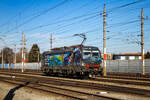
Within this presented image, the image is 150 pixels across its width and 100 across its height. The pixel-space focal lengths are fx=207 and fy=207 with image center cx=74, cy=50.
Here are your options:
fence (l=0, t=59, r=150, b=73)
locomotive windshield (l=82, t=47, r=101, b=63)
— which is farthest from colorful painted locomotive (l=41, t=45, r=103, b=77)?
fence (l=0, t=59, r=150, b=73)

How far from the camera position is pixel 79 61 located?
2219 cm

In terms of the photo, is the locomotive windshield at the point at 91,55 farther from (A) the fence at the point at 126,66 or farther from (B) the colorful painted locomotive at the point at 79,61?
(A) the fence at the point at 126,66

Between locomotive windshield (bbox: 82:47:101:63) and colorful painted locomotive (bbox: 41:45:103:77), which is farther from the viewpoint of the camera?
locomotive windshield (bbox: 82:47:101:63)

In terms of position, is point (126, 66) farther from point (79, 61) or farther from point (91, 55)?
point (79, 61)

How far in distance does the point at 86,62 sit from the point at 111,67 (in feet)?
64.6

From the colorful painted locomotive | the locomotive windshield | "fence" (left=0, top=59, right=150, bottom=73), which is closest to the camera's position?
the colorful painted locomotive

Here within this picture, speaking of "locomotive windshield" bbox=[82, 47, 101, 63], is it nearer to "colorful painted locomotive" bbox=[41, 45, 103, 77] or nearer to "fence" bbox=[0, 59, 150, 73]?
"colorful painted locomotive" bbox=[41, 45, 103, 77]

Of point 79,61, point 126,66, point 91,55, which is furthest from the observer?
point 126,66

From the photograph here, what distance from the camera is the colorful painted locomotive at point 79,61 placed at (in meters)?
21.9

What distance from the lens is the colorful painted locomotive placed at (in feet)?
71.8

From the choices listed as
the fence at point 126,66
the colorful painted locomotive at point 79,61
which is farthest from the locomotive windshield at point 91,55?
the fence at point 126,66

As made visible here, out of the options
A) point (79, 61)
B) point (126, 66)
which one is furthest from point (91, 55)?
point (126, 66)

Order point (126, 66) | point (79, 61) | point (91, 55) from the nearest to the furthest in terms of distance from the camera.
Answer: point (79, 61)
point (91, 55)
point (126, 66)

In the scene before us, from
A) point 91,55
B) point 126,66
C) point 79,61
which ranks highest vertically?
point 91,55
